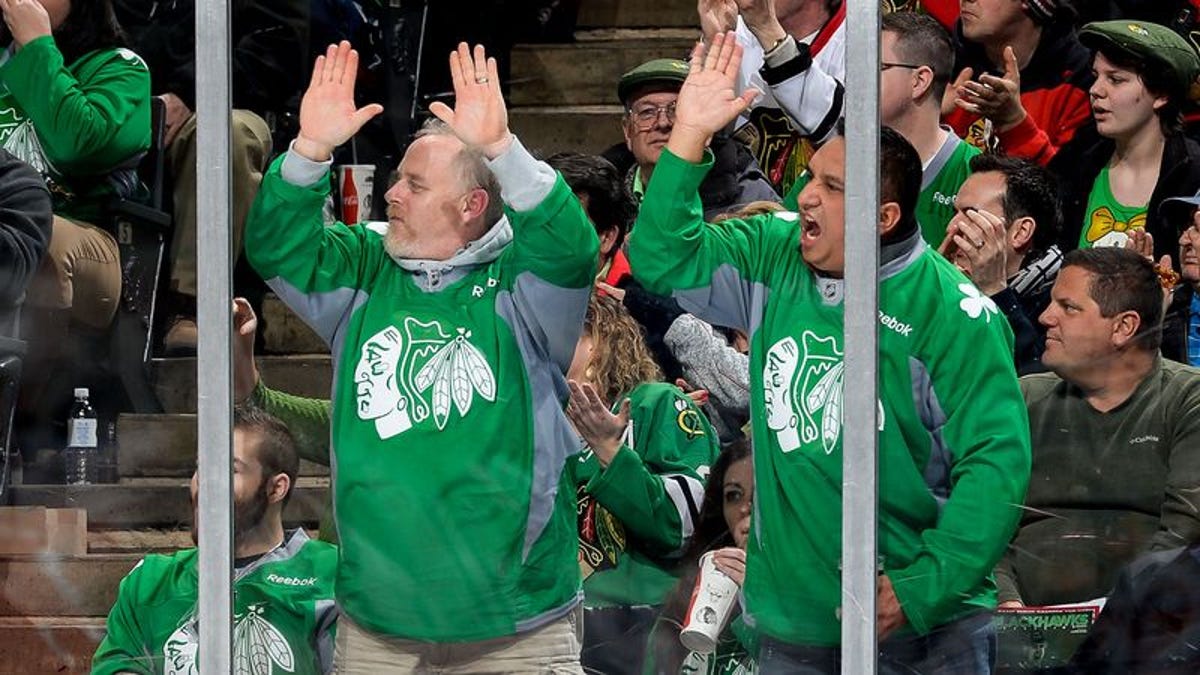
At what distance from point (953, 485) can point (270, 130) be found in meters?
1.32

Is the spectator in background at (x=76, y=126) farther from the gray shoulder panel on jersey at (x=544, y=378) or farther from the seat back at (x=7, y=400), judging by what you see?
the gray shoulder panel on jersey at (x=544, y=378)

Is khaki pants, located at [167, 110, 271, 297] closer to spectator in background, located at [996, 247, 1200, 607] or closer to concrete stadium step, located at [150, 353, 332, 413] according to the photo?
concrete stadium step, located at [150, 353, 332, 413]

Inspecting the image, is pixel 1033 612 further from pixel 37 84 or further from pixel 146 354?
pixel 37 84

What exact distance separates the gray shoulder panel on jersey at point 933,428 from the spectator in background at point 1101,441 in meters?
0.14

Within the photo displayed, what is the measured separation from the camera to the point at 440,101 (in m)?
4.11

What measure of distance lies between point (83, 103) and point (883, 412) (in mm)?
1523

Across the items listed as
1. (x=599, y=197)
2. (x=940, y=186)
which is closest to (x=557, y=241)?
(x=599, y=197)

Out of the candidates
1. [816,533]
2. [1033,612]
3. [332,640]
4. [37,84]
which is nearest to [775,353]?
[816,533]

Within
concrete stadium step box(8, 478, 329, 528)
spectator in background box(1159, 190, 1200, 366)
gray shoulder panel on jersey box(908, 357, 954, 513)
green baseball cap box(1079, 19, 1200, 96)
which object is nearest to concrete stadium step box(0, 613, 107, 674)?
concrete stadium step box(8, 478, 329, 528)

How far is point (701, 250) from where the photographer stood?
4.03 meters

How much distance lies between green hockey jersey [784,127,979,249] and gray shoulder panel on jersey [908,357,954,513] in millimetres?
223

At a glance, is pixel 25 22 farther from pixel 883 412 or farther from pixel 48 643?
pixel 883 412

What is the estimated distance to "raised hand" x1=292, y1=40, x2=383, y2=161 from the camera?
13.5ft

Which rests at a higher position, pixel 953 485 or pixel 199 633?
pixel 953 485
